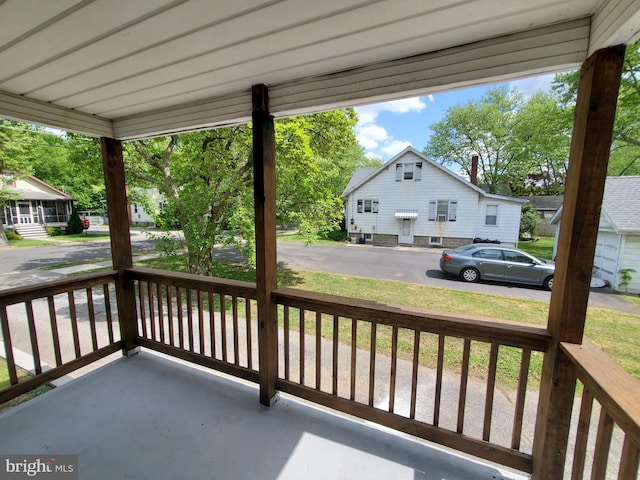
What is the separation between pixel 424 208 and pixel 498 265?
284 inches

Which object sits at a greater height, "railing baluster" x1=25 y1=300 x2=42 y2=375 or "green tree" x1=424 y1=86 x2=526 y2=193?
"green tree" x1=424 y1=86 x2=526 y2=193

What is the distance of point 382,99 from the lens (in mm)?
1580

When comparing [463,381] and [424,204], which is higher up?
[424,204]

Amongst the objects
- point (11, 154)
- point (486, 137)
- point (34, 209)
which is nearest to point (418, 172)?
point (486, 137)

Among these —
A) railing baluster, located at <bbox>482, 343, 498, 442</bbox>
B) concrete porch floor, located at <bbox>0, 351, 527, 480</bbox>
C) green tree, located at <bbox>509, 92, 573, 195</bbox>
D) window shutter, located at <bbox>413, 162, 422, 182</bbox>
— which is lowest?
concrete porch floor, located at <bbox>0, 351, 527, 480</bbox>

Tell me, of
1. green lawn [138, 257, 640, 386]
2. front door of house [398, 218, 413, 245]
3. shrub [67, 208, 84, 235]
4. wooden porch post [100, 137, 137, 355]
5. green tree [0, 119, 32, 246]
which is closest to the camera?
wooden porch post [100, 137, 137, 355]

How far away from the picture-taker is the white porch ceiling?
43.0 inches

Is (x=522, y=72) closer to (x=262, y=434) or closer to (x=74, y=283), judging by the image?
(x=262, y=434)

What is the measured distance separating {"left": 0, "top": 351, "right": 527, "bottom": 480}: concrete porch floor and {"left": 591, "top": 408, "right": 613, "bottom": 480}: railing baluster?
27.7 inches

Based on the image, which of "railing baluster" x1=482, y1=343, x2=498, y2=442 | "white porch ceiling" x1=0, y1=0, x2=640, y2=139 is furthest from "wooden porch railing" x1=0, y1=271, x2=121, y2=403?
"railing baluster" x1=482, y1=343, x2=498, y2=442

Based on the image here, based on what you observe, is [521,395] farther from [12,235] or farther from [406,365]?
[12,235]

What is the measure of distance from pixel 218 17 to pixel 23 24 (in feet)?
2.90

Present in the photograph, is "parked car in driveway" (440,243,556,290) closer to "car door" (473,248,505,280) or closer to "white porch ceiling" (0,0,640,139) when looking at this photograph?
"car door" (473,248,505,280)

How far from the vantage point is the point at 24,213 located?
18000mm
